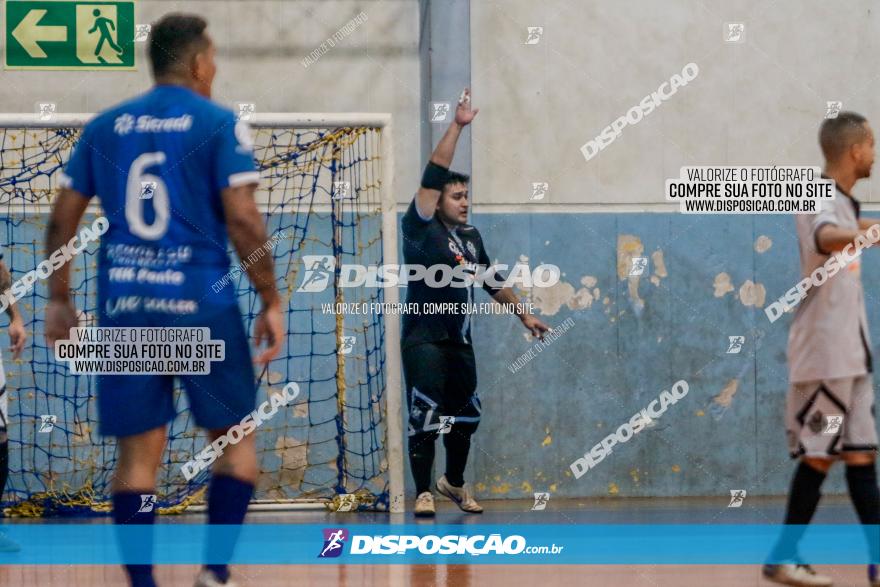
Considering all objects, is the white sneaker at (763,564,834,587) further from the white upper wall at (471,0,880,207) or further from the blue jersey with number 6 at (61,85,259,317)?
the white upper wall at (471,0,880,207)

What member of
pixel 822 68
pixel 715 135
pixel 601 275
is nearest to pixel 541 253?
pixel 601 275

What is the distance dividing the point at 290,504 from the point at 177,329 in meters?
2.32

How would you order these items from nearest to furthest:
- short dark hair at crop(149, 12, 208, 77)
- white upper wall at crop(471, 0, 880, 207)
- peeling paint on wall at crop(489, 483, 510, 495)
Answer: short dark hair at crop(149, 12, 208, 77) < peeling paint on wall at crop(489, 483, 510, 495) < white upper wall at crop(471, 0, 880, 207)

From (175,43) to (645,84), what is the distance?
325 cm

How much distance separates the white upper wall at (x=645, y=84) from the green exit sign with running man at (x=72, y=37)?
195cm

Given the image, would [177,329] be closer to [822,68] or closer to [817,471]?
[817,471]

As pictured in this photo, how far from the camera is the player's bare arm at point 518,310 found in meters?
5.55

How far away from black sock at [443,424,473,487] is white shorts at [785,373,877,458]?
Result: 2100 mm

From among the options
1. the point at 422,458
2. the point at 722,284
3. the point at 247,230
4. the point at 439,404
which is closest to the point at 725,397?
the point at 722,284

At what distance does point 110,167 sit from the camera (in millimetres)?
3629

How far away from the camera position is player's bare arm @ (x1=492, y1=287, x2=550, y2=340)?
18.2ft

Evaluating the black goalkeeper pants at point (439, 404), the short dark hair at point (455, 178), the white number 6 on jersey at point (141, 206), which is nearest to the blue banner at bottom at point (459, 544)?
the black goalkeeper pants at point (439, 404)

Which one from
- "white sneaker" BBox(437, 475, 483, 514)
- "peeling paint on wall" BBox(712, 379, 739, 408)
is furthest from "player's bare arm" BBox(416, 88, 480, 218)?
"peeling paint on wall" BBox(712, 379, 739, 408)

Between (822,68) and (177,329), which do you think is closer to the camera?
(177,329)
